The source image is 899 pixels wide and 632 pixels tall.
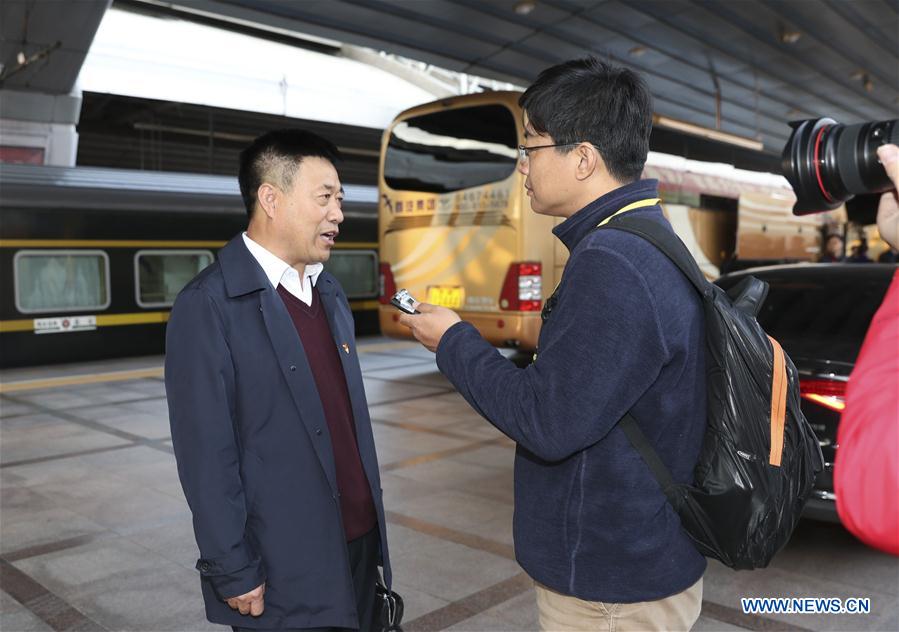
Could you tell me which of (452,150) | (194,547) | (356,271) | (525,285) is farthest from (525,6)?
(194,547)

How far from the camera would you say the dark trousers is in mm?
2227

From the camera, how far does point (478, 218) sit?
8648mm

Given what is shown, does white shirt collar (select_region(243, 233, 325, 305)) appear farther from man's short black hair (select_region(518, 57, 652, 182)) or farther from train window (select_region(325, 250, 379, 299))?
train window (select_region(325, 250, 379, 299))

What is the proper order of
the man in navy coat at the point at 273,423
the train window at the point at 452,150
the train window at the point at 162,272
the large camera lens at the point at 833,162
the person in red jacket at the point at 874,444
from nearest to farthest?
the person in red jacket at the point at 874,444 → the large camera lens at the point at 833,162 → the man in navy coat at the point at 273,423 → the train window at the point at 452,150 → the train window at the point at 162,272

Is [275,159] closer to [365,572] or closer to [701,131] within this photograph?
[365,572]

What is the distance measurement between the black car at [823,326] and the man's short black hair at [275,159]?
8.63ft

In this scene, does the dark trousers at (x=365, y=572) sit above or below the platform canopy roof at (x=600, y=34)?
below

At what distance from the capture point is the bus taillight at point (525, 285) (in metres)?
8.19

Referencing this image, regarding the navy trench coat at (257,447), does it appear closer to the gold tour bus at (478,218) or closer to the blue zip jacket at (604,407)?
the blue zip jacket at (604,407)

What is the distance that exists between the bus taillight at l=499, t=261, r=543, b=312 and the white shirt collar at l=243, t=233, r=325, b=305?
19.8ft

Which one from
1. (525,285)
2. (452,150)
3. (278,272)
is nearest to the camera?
(278,272)

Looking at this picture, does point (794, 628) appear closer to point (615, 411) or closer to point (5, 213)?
point (615, 411)

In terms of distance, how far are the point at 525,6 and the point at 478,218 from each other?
3.37 m

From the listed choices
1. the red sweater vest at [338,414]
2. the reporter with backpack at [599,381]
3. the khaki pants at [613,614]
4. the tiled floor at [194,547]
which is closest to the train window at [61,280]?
the tiled floor at [194,547]
